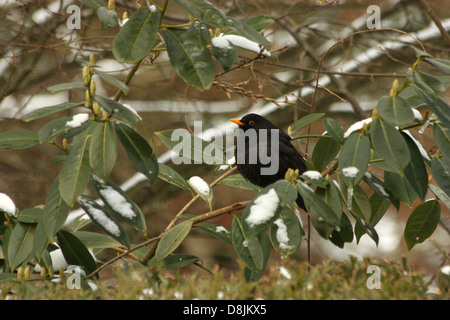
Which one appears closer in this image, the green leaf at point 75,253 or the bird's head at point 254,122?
the green leaf at point 75,253

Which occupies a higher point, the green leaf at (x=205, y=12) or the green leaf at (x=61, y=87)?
the green leaf at (x=205, y=12)

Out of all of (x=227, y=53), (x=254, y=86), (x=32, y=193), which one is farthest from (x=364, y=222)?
(x=32, y=193)

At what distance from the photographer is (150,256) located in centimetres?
223

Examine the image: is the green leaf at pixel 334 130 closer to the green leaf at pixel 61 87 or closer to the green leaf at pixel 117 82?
the green leaf at pixel 117 82

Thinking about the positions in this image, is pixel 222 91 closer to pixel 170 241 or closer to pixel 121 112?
pixel 170 241

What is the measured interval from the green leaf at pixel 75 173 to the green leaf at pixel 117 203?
0.17 meters

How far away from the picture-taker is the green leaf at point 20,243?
6.19 feet

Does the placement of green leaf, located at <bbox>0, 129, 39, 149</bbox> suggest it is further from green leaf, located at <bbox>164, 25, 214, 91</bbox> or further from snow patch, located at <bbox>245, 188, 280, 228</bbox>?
snow patch, located at <bbox>245, 188, 280, 228</bbox>

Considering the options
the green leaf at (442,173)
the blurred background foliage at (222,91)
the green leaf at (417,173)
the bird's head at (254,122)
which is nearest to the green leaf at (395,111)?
the green leaf at (417,173)

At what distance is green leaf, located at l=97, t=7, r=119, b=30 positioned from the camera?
189 centimetres

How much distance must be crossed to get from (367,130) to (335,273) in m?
0.49

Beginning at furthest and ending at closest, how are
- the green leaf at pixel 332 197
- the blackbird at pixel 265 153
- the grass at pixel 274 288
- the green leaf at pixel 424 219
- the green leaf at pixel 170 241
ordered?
the blackbird at pixel 265 153, the green leaf at pixel 424 219, the green leaf at pixel 170 241, the green leaf at pixel 332 197, the grass at pixel 274 288

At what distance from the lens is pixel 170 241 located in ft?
6.68

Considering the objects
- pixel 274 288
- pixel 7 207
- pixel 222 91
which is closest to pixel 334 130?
pixel 274 288
